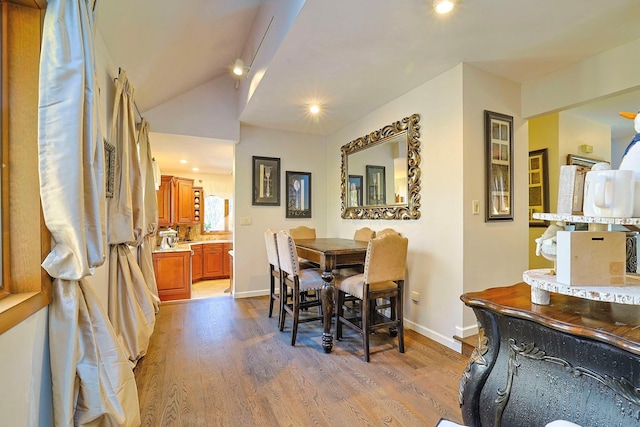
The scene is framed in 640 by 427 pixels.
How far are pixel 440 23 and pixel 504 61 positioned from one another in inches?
33.6

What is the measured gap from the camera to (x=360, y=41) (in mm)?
2055

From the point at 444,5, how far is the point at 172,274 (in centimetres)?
413

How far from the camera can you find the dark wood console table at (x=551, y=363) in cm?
80

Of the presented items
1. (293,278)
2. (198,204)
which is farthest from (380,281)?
(198,204)

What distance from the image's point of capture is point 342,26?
6.20ft

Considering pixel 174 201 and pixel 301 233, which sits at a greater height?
pixel 174 201

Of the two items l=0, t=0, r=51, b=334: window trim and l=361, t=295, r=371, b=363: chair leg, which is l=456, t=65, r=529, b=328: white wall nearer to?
l=361, t=295, r=371, b=363: chair leg

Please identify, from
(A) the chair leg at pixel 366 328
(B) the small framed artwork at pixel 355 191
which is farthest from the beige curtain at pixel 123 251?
(B) the small framed artwork at pixel 355 191

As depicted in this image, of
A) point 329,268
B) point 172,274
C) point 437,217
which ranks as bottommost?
point 172,274

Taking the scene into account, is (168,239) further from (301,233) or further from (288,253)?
(288,253)

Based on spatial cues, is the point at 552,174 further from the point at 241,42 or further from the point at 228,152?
the point at 228,152

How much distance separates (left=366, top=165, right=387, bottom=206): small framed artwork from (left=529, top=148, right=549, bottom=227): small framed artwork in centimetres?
194

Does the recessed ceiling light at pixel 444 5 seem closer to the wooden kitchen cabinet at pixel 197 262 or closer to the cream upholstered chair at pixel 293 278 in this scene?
the cream upholstered chair at pixel 293 278

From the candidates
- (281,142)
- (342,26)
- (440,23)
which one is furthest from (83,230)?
(281,142)
